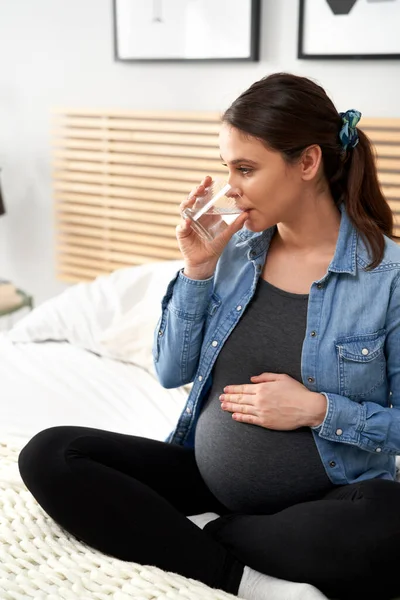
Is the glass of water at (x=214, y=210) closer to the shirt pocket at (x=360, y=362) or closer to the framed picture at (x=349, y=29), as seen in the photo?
the shirt pocket at (x=360, y=362)

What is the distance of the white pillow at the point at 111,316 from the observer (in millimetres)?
2408

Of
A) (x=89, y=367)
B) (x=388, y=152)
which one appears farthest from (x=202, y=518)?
(x=388, y=152)

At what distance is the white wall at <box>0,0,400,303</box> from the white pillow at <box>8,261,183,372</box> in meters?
0.68

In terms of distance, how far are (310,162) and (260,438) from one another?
0.48 meters

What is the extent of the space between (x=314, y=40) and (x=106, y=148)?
3.05 ft

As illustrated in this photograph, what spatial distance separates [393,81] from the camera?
2.41 meters

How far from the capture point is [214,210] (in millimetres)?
1492

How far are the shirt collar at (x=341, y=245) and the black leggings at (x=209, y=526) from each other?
367 mm

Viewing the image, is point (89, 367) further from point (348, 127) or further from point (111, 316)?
point (348, 127)

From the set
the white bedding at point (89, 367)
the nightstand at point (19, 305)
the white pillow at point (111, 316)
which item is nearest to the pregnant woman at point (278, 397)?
the white bedding at point (89, 367)

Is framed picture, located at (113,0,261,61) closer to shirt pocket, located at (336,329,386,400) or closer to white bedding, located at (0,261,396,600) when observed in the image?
white bedding, located at (0,261,396,600)

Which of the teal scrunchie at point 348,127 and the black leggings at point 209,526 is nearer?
the black leggings at point 209,526

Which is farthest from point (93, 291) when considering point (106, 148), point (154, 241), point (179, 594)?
point (179, 594)

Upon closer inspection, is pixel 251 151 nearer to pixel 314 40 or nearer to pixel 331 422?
pixel 331 422
